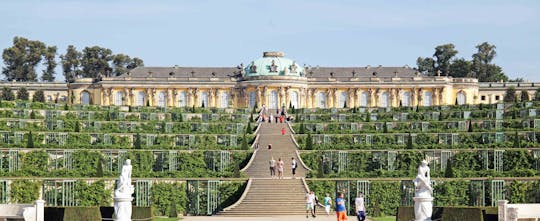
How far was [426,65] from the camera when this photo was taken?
12312cm

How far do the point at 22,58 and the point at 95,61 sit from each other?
293 inches

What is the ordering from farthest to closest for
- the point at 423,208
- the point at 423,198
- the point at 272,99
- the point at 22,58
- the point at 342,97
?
the point at 22,58 → the point at 342,97 → the point at 272,99 → the point at 423,208 → the point at 423,198

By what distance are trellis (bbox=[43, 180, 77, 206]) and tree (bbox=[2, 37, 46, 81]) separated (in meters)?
71.2

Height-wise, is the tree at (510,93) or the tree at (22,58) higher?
the tree at (22,58)

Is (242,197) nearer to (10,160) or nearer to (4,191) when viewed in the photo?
(4,191)

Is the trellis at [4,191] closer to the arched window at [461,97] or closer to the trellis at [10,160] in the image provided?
the trellis at [10,160]

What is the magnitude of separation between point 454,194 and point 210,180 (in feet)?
32.2

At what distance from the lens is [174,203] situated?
45250 millimetres

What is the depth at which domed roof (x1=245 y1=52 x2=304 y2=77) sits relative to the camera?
104 metres

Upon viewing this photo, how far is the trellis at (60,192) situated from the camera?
44688 millimetres

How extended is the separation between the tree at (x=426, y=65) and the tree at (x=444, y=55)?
1791 millimetres

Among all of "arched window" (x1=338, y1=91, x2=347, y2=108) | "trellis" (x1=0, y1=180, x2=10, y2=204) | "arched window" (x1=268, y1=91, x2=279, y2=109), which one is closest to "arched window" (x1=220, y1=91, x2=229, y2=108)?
"arched window" (x1=268, y1=91, x2=279, y2=109)

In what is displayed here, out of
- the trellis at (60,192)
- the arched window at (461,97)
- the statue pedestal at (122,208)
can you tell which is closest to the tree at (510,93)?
the arched window at (461,97)

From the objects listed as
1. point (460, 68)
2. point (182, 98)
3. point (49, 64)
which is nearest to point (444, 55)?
point (460, 68)
